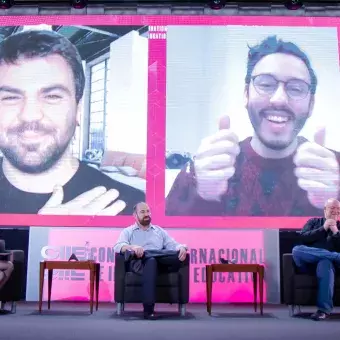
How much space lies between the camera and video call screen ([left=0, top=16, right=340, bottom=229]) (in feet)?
18.2

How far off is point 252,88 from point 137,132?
1.37 m

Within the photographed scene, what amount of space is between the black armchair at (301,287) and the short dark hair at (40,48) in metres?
3.10

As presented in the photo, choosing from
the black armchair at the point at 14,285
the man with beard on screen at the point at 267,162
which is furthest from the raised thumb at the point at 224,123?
the black armchair at the point at 14,285

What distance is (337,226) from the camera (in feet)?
14.5

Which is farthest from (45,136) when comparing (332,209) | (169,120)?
(332,209)

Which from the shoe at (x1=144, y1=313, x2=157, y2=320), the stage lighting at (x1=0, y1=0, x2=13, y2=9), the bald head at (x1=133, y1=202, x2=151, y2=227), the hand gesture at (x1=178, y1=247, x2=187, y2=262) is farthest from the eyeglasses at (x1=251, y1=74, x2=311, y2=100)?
the stage lighting at (x1=0, y1=0, x2=13, y2=9)

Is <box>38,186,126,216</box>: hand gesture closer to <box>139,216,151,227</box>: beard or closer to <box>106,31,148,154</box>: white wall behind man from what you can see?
<box>106,31,148,154</box>: white wall behind man

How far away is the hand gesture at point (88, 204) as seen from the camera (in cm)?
554

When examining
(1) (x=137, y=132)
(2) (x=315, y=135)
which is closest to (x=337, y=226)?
(2) (x=315, y=135)

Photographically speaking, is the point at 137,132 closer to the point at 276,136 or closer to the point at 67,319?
the point at 276,136

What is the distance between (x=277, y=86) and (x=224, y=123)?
0.73 m

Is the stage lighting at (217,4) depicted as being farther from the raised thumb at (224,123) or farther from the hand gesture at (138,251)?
the hand gesture at (138,251)

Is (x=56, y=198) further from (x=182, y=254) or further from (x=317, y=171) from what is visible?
(x=317, y=171)

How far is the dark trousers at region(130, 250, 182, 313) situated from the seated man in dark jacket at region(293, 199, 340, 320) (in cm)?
101
